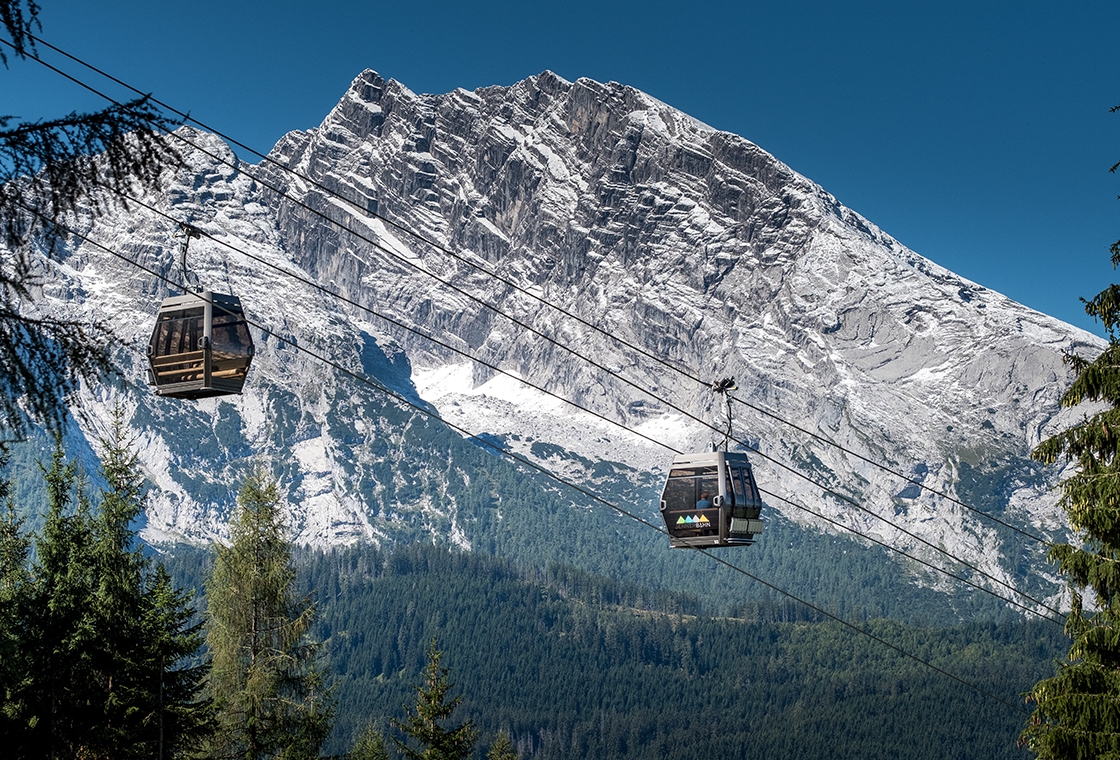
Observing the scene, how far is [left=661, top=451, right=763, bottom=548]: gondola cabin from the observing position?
29.7 meters

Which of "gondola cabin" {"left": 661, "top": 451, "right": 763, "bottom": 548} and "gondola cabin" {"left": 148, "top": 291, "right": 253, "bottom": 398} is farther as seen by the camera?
"gondola cabin" {"left": 661, "top": 451, "right": 763, "bottom": 548}

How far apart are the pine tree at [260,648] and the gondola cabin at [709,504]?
12.8m

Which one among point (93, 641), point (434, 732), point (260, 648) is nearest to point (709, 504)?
point (93, 641)

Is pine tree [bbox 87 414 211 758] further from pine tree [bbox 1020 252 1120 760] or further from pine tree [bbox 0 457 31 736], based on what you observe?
pine tree [bbox 1020 252 1120 760]

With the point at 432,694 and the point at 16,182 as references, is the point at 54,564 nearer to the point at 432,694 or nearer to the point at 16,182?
the point at 432,694

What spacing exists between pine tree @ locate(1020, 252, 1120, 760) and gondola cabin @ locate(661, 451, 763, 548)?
9807mm

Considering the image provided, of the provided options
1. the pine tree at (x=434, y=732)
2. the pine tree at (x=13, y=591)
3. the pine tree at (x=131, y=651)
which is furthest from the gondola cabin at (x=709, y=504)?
the pine tree at (x=434, y=732)

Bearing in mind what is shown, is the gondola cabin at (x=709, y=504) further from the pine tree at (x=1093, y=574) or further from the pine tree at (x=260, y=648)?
the pine tree at (x=260, y=648)

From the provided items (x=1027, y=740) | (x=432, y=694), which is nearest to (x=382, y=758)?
(x=432, y=694)

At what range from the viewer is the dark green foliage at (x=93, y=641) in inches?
1181

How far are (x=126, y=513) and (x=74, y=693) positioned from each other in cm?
445

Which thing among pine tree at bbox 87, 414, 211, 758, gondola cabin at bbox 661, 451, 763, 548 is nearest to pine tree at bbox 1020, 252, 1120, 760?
gondola cabin at bbox 661, 451, 763, 548

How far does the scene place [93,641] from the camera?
3177 centimetres

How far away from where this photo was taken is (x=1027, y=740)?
21.5 metres
